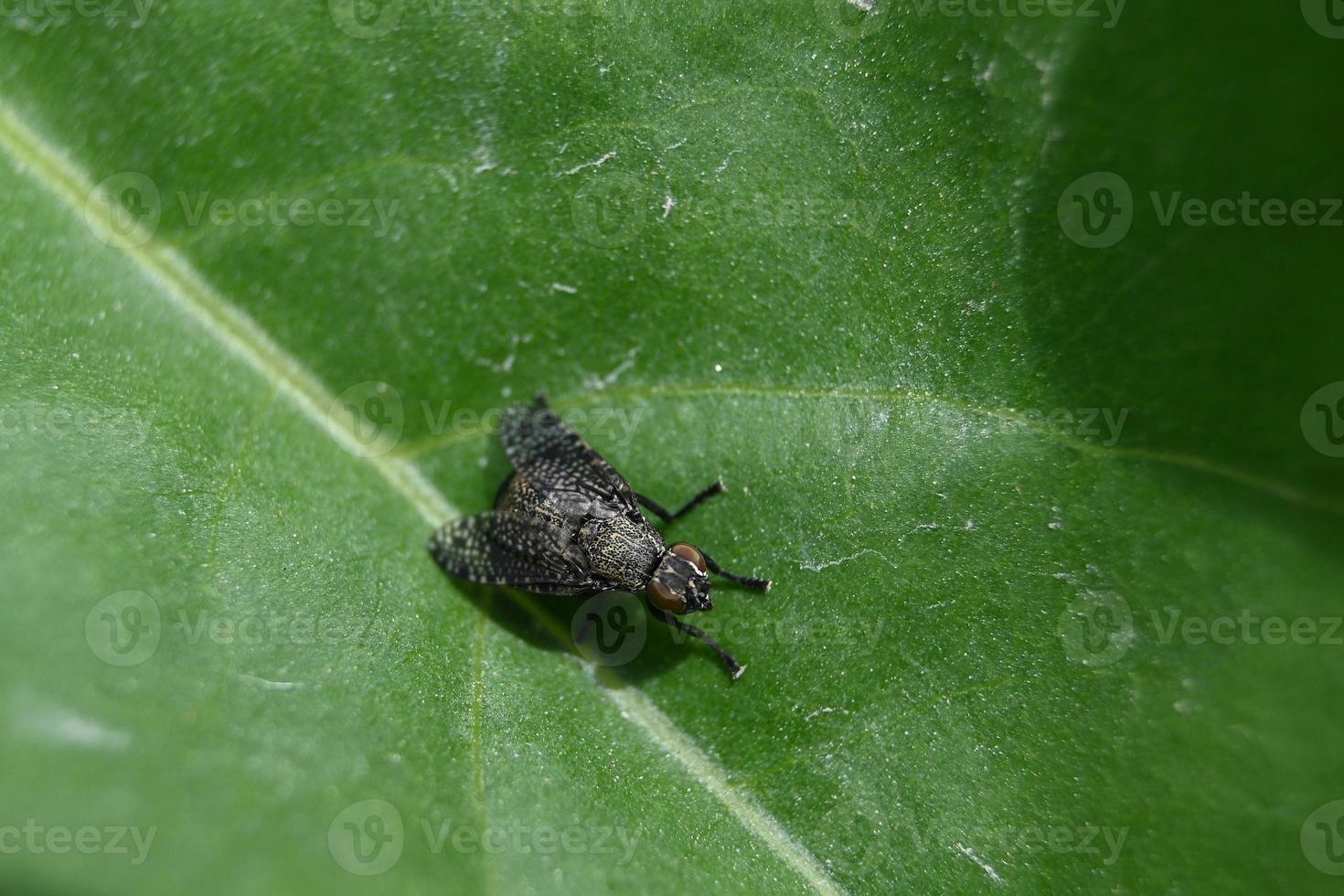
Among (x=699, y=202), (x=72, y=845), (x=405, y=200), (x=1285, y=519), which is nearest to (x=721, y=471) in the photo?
(x=699, y=202)

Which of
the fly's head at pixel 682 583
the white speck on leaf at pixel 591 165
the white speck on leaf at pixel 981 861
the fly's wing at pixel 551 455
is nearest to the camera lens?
the white speck on leaf at pixel 981 861

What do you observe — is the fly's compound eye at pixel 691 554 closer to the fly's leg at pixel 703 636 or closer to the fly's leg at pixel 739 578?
the fly's leg at pixel 739 578

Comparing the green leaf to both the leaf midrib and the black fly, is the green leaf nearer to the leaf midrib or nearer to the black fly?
the leaf midrib

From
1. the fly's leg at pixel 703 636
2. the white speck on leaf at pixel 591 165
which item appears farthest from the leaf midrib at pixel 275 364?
the white speck on leaf at pixel 591 165

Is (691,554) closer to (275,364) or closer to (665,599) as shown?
Result: (665,599)

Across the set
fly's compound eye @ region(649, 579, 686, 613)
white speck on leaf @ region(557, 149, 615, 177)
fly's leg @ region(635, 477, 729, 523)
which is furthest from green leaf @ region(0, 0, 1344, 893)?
fly's compound eye @ region(649, 579, 686, 613)

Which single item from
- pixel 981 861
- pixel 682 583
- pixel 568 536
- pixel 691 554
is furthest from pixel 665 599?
pixel 981 861
